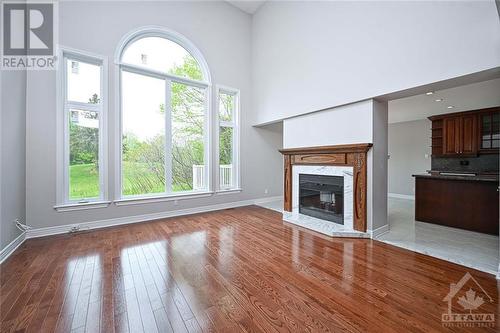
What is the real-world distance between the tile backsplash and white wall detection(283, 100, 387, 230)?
4.85m

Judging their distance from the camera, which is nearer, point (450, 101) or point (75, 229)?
point (75, 229)

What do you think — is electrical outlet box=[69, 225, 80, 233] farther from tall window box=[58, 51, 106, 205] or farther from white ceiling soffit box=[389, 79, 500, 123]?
white ceiling soffit box=[389, 79, 500, 123]

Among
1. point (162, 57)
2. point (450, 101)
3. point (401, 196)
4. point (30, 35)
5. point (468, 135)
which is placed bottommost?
point (401, 196)

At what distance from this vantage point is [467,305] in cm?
171

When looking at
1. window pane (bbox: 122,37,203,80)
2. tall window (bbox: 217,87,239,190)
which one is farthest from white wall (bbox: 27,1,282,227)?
window pane (bbox: 122,37,203,80)

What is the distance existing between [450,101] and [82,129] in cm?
820

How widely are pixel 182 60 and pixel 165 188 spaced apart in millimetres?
3003

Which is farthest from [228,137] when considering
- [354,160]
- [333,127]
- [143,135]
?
[354,160]

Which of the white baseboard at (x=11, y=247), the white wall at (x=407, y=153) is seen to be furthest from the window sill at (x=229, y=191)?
the white wall at (x=407, y=153)

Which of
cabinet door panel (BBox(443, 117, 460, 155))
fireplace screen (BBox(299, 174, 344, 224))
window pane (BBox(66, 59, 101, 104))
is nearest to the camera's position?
window pane (BBox(66, 59, 101, 104))

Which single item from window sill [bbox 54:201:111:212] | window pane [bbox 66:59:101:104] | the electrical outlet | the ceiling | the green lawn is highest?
the ceiling

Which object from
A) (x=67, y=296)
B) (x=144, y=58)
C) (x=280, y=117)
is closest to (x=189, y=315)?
(x=67, y=296)

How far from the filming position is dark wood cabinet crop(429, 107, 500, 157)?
561 cm

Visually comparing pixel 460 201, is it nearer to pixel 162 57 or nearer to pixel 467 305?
pixel 467 305
